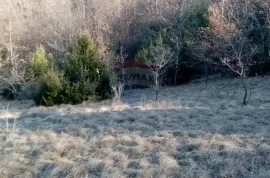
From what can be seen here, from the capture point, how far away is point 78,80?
57.6ft

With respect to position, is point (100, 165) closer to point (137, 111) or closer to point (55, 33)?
point (137, 111)

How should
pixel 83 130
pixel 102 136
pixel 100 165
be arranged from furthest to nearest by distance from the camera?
1. pixel 83 130
2. pixel 102 136
3. pixel 100 165

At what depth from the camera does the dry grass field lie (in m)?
6.27

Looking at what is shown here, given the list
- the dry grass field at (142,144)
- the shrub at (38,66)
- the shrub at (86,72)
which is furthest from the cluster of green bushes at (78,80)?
the dry grass field at (142,144)

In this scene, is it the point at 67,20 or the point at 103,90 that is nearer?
the point at 103,90

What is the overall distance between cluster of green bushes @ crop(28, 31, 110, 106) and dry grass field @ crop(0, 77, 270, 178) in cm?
415

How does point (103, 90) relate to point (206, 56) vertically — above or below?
below

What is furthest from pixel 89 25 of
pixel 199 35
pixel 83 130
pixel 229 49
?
pixel 83 130

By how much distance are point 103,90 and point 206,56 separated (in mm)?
6851

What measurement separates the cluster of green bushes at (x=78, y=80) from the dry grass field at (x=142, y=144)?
415 cm

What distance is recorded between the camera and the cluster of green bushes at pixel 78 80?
55.3 feet

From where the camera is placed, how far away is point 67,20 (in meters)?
25.2

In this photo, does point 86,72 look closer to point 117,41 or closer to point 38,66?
point 38,66

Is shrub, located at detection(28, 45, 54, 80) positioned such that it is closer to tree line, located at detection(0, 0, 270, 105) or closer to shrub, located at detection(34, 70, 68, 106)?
tree line, located at detection(0, 0, 270, 105)
